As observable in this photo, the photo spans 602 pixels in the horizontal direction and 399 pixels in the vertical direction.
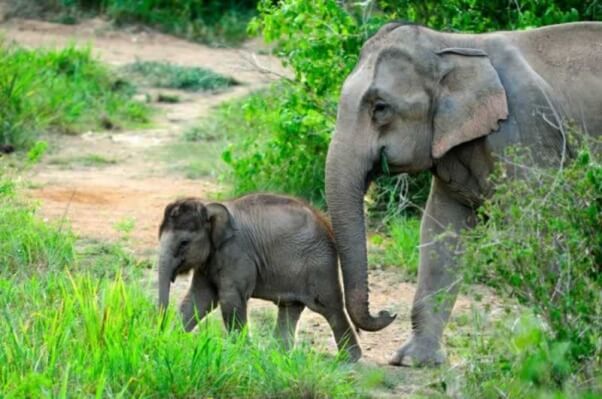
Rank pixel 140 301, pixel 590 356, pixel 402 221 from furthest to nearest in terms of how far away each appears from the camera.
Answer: pixel 402 221, pixel 140 301, pixel 590 356

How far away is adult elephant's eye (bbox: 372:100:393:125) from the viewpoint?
7773mm

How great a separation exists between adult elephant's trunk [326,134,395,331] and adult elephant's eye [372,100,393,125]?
19cm

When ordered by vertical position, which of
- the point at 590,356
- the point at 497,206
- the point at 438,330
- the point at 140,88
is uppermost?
the point at 497,206

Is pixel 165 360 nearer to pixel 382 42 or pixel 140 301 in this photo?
pixel 140 301

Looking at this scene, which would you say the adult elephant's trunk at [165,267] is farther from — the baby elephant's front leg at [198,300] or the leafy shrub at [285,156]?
the leafy shrub at [285,156]

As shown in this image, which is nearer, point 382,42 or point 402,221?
point 382,42

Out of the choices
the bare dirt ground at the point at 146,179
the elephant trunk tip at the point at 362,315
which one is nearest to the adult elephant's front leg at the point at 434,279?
the bare dirt ground at the point at 146,179

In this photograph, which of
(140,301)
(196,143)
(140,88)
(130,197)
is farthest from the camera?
(140,88)

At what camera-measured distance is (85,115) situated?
15.1m

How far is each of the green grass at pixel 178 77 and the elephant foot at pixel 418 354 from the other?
377 inches

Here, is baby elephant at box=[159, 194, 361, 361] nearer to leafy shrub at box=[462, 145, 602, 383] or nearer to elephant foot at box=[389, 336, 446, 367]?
elephant foot at box=[389, 336, 446, 367]

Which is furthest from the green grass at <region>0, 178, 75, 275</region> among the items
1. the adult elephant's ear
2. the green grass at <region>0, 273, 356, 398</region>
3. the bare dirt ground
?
the adult elephant's ear

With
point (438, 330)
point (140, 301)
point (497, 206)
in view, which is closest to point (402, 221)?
point (438, 330)

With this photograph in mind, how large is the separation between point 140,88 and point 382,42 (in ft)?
31.2
